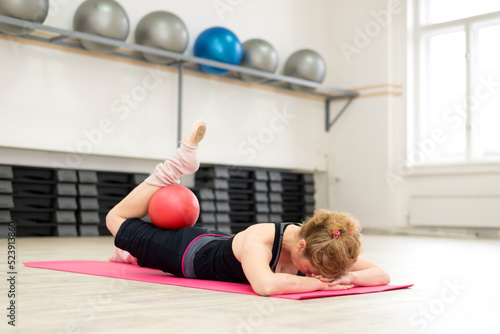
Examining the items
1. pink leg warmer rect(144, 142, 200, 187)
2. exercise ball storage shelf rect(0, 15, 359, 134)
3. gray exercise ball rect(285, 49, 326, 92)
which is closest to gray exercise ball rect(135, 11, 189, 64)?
exercise ball storage shelf rect(0, 15, 359, 134)

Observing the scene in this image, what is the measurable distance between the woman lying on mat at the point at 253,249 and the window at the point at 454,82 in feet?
17.7

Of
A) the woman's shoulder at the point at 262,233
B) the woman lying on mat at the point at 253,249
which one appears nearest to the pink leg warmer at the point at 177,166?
the woman lying on mat at the point at 253,249

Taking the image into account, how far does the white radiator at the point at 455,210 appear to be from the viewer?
692 centimetres

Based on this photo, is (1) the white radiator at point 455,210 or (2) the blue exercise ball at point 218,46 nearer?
(2) the blue exercise ball at point 218,46

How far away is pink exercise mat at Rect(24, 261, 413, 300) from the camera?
211 centimetres

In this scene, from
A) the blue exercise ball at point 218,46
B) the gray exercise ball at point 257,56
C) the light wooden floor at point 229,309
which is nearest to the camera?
the light wooden floor at point 229,309

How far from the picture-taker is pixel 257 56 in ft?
21.7

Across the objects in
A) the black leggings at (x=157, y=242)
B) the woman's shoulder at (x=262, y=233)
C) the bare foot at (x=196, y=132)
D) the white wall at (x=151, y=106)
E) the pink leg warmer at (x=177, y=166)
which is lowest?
the black leggings at (x=157, y=242)

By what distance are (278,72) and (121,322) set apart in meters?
6.39

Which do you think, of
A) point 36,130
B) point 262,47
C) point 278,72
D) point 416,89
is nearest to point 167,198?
point 36,130

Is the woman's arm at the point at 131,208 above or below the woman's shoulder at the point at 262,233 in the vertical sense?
above

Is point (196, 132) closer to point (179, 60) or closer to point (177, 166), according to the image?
point (177, 166)

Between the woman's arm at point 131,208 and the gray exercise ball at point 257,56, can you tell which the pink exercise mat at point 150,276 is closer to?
the woman's arm at point 131,208

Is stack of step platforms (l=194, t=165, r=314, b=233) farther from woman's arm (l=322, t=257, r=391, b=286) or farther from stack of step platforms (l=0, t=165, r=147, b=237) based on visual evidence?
woman's arm (l=322, t=257, r=391, b=286)
